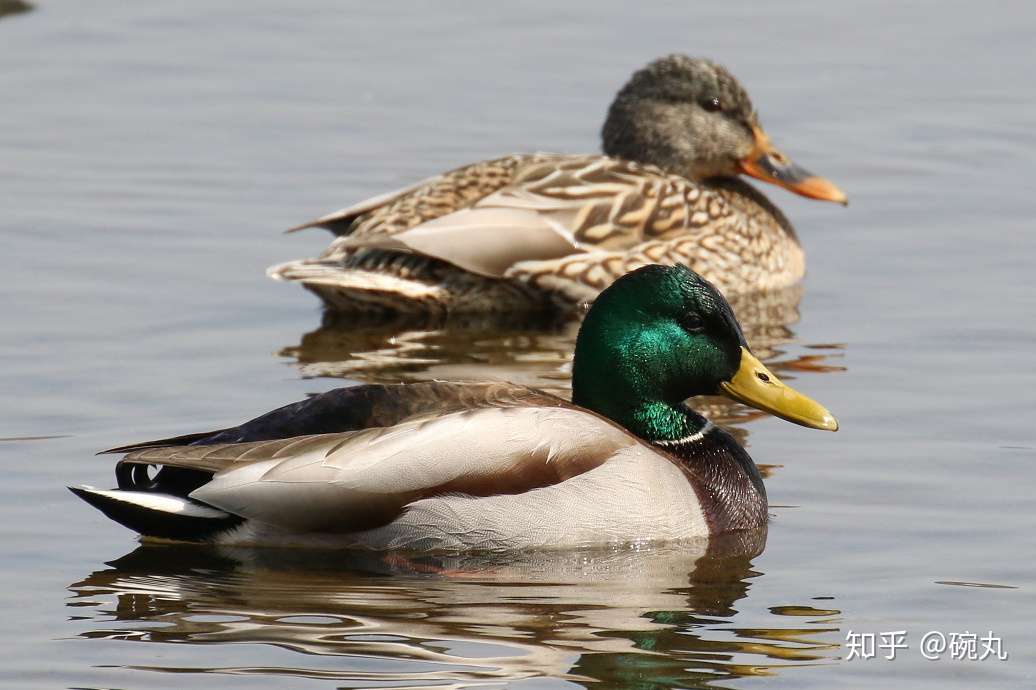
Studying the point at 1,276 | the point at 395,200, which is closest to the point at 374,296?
the point at 395,200

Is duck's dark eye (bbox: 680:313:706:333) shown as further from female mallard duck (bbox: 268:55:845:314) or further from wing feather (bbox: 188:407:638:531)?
female mallard duck (bbox: 268:55:845:314)

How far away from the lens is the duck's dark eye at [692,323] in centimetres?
862

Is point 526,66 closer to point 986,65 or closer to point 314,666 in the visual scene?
point 986,65

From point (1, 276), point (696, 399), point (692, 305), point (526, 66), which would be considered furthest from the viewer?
point (526, 66)

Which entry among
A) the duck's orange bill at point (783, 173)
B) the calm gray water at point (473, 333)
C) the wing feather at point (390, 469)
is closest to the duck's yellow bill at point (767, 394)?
the calm gray water at point (473, 333)

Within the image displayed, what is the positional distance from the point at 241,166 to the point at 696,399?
182 inches

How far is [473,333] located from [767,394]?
3.45m

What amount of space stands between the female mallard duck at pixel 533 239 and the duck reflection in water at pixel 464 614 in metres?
3.85

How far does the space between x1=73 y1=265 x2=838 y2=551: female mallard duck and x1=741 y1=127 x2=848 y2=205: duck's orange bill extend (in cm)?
501

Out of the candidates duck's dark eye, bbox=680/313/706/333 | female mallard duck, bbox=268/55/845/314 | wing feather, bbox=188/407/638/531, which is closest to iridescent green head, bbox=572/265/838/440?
duck's dark eye, bbox=680/313/706/333

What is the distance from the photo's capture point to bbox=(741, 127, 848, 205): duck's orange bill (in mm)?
13188

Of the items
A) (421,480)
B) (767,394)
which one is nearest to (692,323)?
(767,394)

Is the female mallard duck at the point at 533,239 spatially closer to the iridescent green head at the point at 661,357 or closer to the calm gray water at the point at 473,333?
the calm gray water at the point at 473,333

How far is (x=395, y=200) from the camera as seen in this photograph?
1228 centimetres
